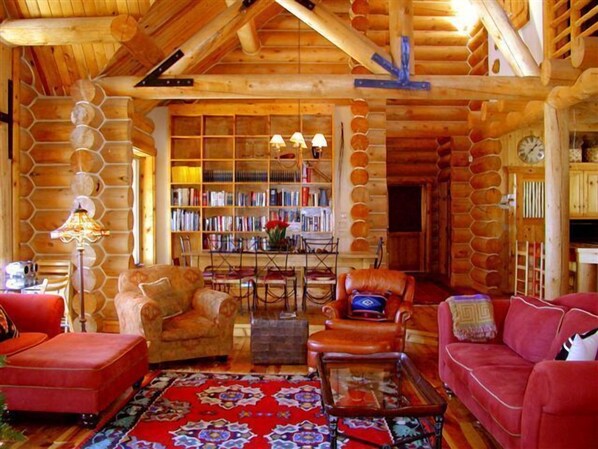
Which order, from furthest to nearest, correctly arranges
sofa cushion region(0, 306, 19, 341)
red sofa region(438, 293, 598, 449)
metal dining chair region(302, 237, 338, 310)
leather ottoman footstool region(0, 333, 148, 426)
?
metal dining chair region(302, 237, 338, 310), sofa cushion region(0, 306, 19, 341), leather ottoman footstool region(0, 333, 148, 426), red sofa region(438, 293, 598, 449)

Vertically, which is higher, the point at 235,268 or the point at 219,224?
the point at 219,224

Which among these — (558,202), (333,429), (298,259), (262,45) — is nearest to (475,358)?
(333,429)

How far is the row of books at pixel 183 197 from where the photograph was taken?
771 centimetres

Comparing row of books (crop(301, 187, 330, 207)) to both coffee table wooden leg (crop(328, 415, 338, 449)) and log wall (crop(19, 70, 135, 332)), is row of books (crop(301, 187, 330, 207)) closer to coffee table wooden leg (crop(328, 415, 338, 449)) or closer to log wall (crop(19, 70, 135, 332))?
log wall (crop(19, 70, 135, 332))

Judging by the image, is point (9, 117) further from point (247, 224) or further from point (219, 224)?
point (247, 224)

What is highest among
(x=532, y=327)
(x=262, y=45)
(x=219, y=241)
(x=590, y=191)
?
(x=262, y=45)

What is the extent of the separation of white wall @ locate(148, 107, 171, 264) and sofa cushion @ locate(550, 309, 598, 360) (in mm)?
6002

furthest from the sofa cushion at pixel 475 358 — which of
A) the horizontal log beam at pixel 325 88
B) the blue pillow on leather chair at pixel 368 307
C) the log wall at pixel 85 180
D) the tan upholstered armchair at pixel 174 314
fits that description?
the log wall at pixel 85 180

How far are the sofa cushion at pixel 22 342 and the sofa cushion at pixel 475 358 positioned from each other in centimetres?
290

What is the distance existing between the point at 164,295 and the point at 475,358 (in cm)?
270

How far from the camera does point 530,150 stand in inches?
306

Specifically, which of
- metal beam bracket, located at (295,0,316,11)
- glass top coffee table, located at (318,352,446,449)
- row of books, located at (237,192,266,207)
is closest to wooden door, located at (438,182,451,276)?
row of books, located at (237,192,266,207)

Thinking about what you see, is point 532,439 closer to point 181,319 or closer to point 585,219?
point 181,319

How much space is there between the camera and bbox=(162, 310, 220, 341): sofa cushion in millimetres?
4198
